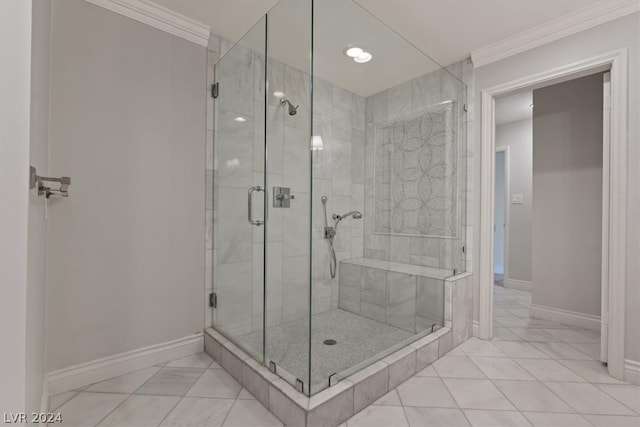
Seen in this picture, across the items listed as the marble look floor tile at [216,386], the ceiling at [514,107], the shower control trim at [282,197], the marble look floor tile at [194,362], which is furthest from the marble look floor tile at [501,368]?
the ceiling at [514,107]

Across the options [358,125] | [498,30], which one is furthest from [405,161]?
[498,30]

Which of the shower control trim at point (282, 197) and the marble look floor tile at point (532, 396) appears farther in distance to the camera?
the shower control trim at point (282, 197)

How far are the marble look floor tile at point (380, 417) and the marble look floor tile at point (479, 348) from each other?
99cm

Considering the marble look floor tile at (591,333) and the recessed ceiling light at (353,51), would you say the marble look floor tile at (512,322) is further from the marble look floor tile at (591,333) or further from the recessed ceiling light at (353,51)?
the recessed ceiling light at (353,51)

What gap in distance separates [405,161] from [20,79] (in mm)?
2027

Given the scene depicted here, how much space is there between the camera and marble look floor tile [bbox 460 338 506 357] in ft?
7.07

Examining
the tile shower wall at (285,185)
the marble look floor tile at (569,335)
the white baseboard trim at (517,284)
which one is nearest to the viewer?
the tile shower wall at (285,185)

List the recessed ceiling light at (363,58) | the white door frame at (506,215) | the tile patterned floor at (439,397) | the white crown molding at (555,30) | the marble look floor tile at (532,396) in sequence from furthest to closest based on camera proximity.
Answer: the white door frame at (506,215) < the recessed ceiling light at (363,58) < the white crown molding at (555,30) < the marble look floor tile at (532,396) < the tile patterned floor at (439,397)

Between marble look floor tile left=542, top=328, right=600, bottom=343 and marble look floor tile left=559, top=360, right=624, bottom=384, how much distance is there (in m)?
0.44

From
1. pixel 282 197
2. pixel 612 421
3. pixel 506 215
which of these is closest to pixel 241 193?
pixel 282 197

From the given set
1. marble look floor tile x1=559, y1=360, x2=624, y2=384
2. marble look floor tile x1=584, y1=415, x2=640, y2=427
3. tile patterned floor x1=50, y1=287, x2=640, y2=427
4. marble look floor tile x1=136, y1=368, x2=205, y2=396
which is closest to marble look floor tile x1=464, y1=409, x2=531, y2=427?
tile patterned floor x1=50, y1=287, x2=640, y2=427

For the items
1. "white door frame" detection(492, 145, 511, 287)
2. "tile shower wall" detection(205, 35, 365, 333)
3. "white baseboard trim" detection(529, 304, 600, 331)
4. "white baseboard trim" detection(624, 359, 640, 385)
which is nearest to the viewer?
"tile shower wall" detection(205, 35, 365, 333)

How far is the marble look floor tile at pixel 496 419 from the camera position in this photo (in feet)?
4.59

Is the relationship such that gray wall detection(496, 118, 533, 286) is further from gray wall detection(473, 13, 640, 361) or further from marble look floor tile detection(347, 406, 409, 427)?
marble look floor tile detection(347, 406, 409, 427)
